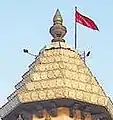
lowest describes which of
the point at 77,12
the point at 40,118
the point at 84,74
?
the point at 40,118

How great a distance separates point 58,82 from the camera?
2766 cm

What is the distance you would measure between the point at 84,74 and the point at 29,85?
2799 mm

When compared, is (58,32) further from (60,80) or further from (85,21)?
(60,80)

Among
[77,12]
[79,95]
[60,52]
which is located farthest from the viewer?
[77,12]

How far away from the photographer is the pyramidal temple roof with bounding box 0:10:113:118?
89.9 feet

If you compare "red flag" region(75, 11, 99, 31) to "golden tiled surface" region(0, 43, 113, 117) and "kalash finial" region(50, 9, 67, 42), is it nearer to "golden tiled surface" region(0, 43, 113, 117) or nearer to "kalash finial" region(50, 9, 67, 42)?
"kalash finial" region(50, 9, 67, 42)

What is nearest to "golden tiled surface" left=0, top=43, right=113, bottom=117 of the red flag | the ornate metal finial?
the ornate metal finial

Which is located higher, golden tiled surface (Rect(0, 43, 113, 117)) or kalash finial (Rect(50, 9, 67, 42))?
kalash finial (Rect(50, 9, 67, 42))

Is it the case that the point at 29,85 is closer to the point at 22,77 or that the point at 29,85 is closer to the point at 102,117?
the point at 22,77

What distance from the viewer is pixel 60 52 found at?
2927cm

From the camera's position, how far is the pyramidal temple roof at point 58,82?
2739cm

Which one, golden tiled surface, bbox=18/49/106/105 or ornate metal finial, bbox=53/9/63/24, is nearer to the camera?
golden tiled surface, bbox=18/49/106/105

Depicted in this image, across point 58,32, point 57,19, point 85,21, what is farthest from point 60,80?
point 85,21

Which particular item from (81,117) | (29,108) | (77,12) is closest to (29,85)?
(29,108)
